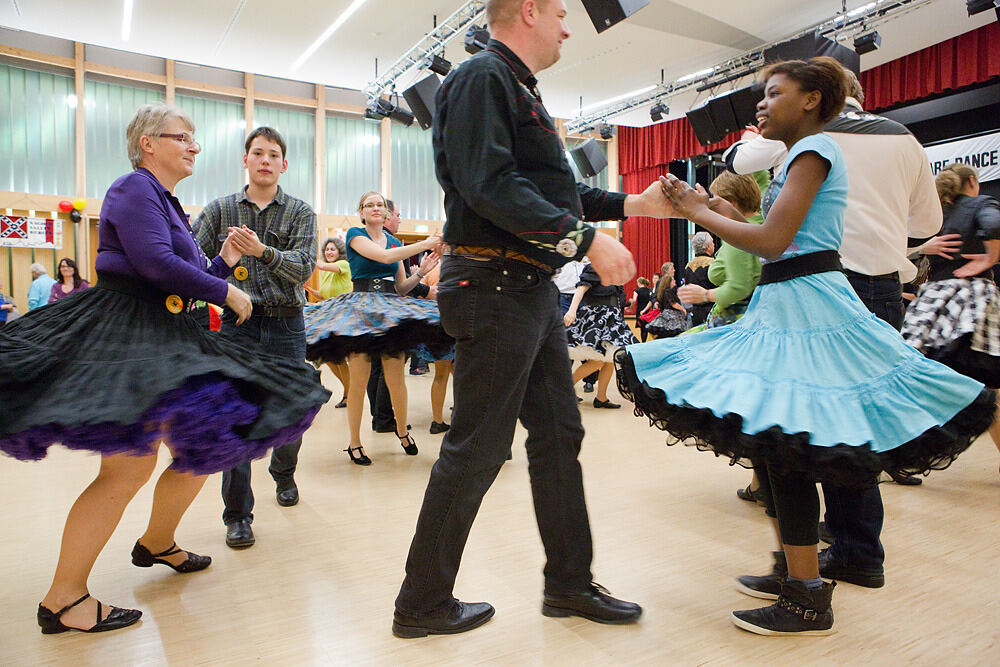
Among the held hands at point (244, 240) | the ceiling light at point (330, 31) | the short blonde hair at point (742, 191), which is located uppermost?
the ceiling light at point (330, 31)

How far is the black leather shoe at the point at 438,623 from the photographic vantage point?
1.75 metres

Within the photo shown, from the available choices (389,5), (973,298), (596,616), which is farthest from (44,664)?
(389,5)

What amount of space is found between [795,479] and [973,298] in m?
1.91

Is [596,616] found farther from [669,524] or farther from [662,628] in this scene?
[669,524]

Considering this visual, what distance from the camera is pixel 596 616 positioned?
6.05 ft

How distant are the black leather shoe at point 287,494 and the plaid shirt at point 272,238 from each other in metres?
0.91

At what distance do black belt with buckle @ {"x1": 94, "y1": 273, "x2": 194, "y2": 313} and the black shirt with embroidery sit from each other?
2.76 ft

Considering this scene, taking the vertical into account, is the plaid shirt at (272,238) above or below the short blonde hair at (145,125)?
below

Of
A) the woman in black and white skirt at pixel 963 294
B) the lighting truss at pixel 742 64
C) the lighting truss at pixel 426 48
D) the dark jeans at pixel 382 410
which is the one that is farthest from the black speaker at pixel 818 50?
the dark jeans at pixel 382 410

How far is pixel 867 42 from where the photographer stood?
23.9ft

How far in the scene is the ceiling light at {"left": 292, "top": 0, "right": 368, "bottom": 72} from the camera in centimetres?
808

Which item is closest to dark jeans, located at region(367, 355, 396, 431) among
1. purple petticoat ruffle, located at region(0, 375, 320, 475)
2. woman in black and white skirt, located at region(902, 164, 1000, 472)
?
purple petticoat ruffle, located at region(0, 375, 320, 475)

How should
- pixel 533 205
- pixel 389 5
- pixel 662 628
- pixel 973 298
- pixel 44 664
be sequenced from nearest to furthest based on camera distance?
pixel 533 205 < pixel 44 664 < pixel 662 628 < pixel 973 298 < pixel 389 5

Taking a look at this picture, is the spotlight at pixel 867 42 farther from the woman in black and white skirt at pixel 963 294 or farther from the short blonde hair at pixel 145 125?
the short blonde hair at pixel 145 125
